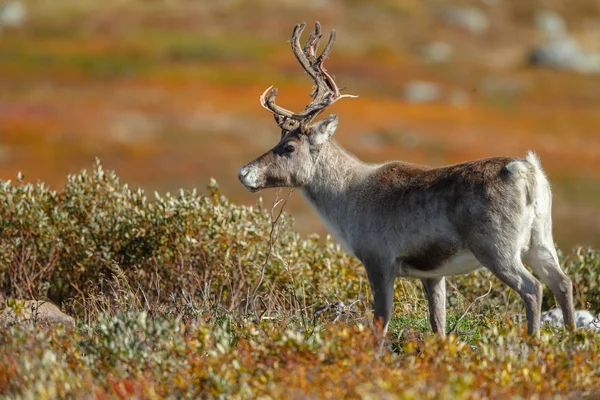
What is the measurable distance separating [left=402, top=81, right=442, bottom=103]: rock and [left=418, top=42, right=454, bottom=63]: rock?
1495 centimetres

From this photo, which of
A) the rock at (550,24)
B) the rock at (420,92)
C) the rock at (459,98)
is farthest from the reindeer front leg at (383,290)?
the rock at (550,24)

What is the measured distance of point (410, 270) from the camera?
30.1 ft

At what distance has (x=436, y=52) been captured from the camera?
3324 inches

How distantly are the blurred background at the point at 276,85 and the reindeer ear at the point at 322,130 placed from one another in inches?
515

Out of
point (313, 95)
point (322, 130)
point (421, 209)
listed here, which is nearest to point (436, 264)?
point (421, 209)

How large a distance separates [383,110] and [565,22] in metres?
54.9

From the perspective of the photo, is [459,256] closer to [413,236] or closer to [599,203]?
[413,236]

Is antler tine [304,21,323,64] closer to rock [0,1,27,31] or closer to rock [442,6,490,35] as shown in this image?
rock [0,1,27,31]

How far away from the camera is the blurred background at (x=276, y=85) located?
42.7 metres

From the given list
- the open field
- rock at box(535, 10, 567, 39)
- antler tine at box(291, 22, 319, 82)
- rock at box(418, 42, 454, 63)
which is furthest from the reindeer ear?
rock at box(535, 10, 567, 39)

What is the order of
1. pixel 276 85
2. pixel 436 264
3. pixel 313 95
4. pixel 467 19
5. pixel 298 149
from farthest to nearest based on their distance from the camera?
pixel 467 19 → pixel 276 85 → pixel 313 95 → pixel 298 149 → pixel 436 264

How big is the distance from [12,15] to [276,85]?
103 ft

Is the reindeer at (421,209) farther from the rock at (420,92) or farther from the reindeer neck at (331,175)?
the rock at (420,92)

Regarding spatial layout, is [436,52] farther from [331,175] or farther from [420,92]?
[331,175]
